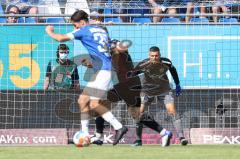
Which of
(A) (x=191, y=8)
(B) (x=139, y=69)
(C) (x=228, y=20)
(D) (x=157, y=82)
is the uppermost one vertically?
(A) (x=191, y=8)

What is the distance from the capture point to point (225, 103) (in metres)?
17.4

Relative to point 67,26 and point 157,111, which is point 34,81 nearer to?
point 67,26

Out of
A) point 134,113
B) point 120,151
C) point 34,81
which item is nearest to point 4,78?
point 34,81

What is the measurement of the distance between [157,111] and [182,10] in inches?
106

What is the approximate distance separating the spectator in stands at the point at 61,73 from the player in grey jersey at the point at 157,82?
4.65 ft

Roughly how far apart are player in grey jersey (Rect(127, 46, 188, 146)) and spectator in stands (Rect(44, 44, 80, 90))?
1.42 m

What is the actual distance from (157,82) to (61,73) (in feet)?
7.12

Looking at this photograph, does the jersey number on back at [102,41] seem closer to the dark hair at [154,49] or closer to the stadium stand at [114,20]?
the dark hair at [154,49]

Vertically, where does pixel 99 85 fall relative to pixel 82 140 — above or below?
above

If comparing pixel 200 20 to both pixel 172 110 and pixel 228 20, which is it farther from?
pixel 172 110

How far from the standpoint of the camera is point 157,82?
55.3ft

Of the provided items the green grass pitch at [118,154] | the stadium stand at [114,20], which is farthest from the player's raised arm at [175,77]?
the green grass pitch at [118,154]

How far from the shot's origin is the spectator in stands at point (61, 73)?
17312 mm

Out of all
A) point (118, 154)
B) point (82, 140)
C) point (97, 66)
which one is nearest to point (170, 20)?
point (97, 66)
